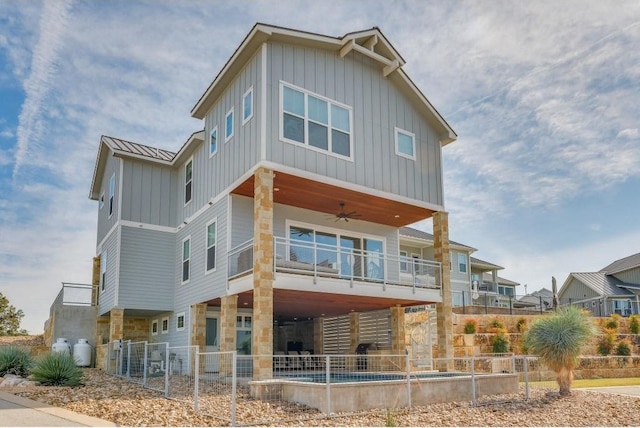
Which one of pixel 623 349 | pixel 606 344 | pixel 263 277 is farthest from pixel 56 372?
pixel 623 349

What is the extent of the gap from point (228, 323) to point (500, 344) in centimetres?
1175

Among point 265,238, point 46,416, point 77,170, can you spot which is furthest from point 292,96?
point 77,170

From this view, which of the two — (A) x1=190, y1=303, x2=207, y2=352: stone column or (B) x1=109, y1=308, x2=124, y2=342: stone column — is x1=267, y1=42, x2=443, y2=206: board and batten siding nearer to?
(A) x1=190, y1=303, x2=207, y2=352: stone column

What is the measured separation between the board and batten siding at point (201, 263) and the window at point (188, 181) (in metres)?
1.07

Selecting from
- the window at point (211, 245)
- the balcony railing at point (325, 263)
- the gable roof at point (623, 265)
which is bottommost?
the balcony railing at point (325, 263)

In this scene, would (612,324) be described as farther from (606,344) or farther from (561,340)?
(561,340)

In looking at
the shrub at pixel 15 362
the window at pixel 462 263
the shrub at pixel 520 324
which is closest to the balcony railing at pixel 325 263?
the shrub at pixel 15 362

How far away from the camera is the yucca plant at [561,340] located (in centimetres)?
1494

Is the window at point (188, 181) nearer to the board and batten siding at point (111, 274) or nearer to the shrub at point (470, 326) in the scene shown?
the board and batten siding at point (111, 274)

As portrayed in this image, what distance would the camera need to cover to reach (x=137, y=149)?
73.3 feet

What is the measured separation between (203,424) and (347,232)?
10.8 metres

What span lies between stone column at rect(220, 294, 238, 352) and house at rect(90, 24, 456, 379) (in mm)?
41

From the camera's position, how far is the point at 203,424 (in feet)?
31.8

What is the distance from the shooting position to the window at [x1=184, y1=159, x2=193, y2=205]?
2062 cm
